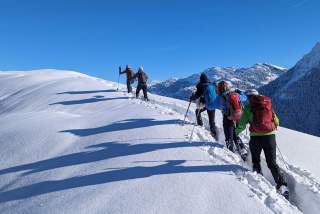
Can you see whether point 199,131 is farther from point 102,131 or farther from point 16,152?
point 16,152

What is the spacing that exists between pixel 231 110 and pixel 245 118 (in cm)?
190

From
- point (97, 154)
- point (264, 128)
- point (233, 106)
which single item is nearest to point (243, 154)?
point (233, 106)

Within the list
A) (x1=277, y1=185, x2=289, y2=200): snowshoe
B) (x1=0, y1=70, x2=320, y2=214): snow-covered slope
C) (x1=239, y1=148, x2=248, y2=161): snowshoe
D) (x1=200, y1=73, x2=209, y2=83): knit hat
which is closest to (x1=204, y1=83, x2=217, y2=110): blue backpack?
(x1=200, y1=73, x2=209, y2=83): knit hat

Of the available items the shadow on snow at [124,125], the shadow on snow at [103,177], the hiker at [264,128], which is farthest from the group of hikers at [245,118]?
the shadow on snow at [124,125]

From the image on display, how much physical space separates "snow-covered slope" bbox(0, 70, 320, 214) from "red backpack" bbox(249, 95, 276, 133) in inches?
45.3

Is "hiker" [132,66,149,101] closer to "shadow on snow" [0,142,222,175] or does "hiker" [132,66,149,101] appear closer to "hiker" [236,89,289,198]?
"shadow on snow" [0,142,222,175]

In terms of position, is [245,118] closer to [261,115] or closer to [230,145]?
[261,115]

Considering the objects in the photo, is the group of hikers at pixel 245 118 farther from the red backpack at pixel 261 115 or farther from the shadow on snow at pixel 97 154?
the shadow on snow at pixel 97 154

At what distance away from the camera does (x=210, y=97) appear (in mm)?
12023

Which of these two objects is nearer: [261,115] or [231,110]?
[261,115]

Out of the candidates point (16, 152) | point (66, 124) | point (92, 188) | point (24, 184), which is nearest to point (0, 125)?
point (66, 124)

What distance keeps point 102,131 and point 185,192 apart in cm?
533

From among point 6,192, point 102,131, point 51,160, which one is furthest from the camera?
Result: point 102,131

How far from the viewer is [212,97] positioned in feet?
39.5
